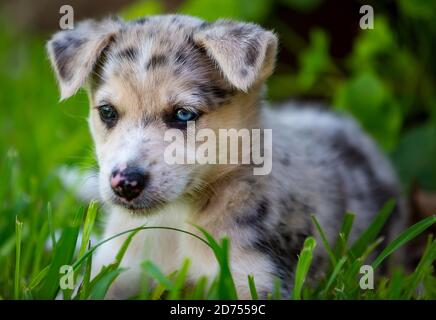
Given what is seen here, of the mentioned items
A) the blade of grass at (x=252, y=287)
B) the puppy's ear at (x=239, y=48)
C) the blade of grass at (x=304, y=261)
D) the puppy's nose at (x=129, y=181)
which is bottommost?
the blade of grass at (x=252, y=287)

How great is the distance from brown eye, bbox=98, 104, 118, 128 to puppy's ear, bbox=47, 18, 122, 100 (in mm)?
175

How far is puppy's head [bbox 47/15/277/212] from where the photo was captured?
3.28m

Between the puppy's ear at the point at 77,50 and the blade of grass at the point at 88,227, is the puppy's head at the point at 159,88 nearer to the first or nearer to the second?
the puppy's ear at the point at 77,50

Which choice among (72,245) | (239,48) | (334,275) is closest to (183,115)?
(239,48)

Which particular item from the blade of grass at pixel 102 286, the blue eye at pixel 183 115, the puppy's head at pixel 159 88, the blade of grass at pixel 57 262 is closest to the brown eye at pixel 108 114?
the puppy's head at pixel 159 88

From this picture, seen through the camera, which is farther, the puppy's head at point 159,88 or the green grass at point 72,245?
the puppy's head at point 159,88

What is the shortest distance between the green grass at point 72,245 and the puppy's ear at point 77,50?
1.92ft

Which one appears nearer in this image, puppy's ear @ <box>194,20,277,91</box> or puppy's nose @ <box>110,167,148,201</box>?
puppy's nose @ <box>110,167,148,201</box>

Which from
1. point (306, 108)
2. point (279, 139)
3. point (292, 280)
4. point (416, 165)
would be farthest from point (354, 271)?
point (306, 108)

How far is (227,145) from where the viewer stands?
354cm

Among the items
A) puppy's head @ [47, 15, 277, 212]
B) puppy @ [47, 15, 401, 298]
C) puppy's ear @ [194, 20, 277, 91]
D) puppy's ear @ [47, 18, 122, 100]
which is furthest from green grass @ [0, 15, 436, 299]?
puppy's ear @ [194, 20, 277, 91]

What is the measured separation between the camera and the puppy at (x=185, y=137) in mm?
3340

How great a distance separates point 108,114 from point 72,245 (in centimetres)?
71

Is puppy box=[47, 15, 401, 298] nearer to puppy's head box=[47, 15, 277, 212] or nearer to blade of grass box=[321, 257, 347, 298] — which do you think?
puppy's head box=[47, 15, 277, 212]
